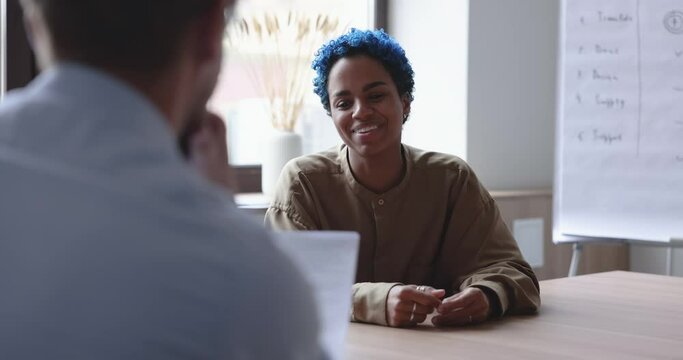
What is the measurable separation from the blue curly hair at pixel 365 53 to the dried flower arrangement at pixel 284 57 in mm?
1498

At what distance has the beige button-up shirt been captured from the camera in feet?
7.00

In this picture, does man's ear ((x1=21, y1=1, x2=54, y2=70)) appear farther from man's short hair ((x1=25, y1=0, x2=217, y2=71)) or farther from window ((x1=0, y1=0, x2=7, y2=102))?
window ((x1=0, y1=0, x2=7, y2=102))

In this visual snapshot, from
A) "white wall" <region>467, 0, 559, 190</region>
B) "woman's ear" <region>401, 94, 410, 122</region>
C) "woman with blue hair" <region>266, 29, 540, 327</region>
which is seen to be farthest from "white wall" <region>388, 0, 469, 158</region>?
"woman with blue hair" <region>266, 29, 540, 327</region>

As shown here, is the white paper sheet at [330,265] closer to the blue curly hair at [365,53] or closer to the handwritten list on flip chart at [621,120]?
the blue curly hair at [365,53]

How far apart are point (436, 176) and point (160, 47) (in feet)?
5.63

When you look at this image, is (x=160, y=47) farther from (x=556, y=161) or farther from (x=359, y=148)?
(x=556, y=161)

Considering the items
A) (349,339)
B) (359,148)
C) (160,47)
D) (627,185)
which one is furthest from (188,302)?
(627,185)

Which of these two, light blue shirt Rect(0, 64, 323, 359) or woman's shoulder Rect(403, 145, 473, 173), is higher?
light blue shirt Rect(0, 64, 323, 359)

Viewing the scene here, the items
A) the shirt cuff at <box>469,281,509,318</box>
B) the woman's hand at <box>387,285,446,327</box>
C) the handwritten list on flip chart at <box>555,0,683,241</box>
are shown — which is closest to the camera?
Result: the woman's hand at <box>387,285,446,327</box>

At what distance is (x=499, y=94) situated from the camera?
13.2ft

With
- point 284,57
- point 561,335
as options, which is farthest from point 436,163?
point 284,57

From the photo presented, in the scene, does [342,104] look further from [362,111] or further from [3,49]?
[3,49]

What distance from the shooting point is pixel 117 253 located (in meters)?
0.51

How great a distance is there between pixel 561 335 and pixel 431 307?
24cm
